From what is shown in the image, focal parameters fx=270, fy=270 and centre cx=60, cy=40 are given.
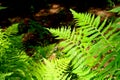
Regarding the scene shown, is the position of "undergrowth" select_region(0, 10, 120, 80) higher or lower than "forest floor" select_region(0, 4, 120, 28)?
higher

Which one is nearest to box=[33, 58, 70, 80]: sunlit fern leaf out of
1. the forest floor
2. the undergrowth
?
the undergrowth

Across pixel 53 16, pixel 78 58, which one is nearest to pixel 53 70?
pixel 78 58

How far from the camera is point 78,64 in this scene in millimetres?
1937

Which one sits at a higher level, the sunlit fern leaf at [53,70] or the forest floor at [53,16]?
the sunlit fern leaf at [53,70]

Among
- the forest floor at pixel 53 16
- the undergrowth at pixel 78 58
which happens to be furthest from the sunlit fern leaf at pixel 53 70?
the forest floor at pixel 53 16

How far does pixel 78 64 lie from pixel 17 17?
15.1 feet

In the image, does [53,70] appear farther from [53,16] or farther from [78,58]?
[53,16]

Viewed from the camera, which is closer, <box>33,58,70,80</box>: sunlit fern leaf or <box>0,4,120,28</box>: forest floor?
<box>33,58,70,80</box>: sunlit fern leaf

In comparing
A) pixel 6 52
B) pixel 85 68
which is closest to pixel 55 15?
pixel 6 52

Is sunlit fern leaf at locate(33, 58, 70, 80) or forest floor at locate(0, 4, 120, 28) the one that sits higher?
sunlit fern leaf at locate(33, 58, 70, 80)

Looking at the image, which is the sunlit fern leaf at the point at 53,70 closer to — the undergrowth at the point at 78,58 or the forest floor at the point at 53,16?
the undergrowth at the point at 78,58

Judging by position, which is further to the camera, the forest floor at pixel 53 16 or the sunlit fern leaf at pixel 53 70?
the forest floor at pixel 53 16

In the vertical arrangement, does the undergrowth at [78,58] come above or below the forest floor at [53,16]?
above

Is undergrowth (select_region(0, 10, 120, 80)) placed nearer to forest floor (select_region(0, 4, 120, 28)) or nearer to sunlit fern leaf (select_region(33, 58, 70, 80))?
sunlit fern leaf (select_region(33, 58, 70, 80))
